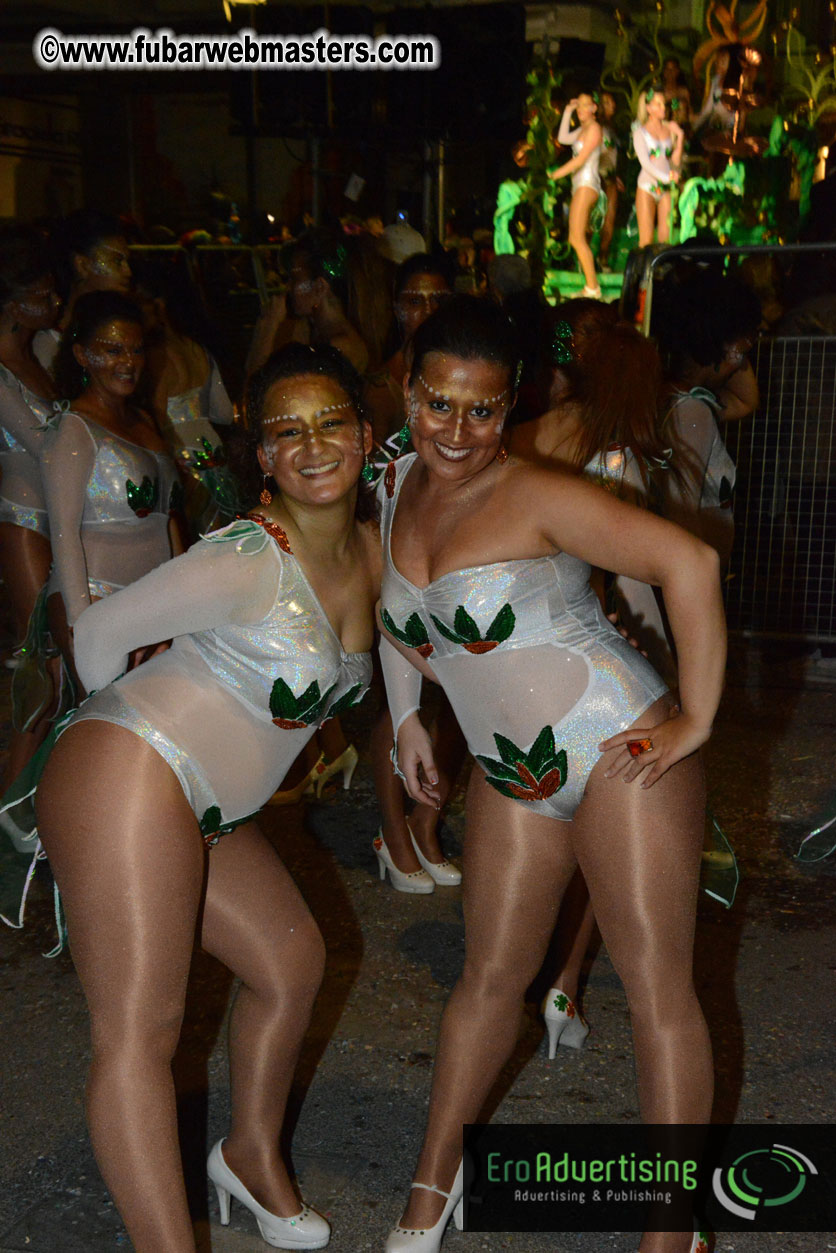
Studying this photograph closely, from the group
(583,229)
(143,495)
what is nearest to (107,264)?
(143,495)

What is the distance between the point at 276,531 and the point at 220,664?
271 millimetres

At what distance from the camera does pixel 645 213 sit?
10789 mm

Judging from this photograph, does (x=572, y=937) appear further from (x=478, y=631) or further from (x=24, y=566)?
(x=24, y=566)

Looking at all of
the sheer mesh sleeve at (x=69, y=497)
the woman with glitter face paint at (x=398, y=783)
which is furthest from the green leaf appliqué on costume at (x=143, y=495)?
the woman with glitter face paint at (x=398, y=783)

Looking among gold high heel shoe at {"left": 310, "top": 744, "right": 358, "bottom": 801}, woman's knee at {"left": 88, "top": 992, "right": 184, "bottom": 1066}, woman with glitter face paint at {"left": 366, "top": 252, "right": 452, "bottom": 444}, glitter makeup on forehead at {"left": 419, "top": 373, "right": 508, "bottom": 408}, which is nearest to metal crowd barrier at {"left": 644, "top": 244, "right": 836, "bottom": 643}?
woman with glitter face paint at {"left": 366, "top": 252, "right": 452, "bottom": 444}

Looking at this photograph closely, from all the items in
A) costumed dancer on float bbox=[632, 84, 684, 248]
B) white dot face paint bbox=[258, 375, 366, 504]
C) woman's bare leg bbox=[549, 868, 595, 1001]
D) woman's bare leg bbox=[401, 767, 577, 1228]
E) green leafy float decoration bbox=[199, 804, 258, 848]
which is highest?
costumed dancer on float bbox=[632, 84, 684, 248]

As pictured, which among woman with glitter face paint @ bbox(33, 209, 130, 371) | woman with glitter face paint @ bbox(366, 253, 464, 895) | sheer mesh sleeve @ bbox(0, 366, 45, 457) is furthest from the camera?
woman with glitter face paint @ bbox(33, 209, 130, 371)

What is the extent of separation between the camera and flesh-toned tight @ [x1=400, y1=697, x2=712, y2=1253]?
229 cm

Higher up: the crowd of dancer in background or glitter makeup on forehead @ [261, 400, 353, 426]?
glitter makeup on forehead @ [261, 400, 353, 426]

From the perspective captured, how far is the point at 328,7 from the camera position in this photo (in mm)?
9391

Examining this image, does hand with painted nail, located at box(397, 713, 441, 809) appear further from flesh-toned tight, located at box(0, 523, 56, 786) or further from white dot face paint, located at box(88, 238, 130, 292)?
white dot face paint, located at box(88, 238, 130, 292)

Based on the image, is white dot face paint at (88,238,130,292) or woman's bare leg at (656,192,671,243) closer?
white dot face paint at (88,238,130,292)

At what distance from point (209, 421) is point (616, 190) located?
6.79m

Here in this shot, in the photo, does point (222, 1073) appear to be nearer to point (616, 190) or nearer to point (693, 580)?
point (693, 580)
